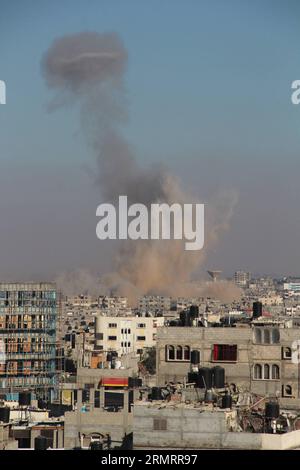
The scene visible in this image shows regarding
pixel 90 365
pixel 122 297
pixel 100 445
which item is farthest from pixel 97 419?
pixel 122 297

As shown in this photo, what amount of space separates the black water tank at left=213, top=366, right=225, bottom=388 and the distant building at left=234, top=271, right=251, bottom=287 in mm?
136741

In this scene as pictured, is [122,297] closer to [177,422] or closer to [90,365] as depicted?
[90,365]

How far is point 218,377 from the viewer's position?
34312mm

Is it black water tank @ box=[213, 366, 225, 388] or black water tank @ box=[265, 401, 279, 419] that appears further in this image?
black water tank @ box=[213, 366, 225, 388]

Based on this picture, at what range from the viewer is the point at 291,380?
38.2 metres

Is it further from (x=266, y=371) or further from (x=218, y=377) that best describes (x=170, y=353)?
(x=218, y=377)

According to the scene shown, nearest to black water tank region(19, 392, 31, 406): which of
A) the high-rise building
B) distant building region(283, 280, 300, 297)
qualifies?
the high-rise building

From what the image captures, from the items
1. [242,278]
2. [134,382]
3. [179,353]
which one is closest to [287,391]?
[179,353]

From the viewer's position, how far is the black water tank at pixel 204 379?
33.5 meters

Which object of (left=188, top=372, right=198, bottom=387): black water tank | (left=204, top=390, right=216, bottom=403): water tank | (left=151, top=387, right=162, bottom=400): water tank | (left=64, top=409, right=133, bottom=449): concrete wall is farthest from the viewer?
(left=188, top=372, right=198, bottom=387): black water tank

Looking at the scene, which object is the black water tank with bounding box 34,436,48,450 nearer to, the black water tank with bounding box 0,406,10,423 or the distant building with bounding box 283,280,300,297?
the black water tank with bounding box 0,406,10,423

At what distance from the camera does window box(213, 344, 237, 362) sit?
125ft

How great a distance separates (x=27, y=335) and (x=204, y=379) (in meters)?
18.9

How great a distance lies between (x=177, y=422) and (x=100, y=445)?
7.25 ft
